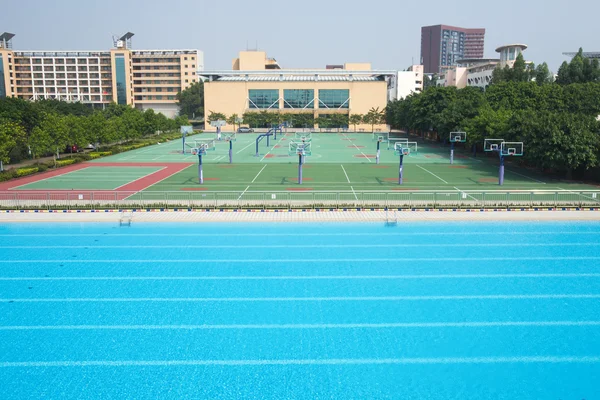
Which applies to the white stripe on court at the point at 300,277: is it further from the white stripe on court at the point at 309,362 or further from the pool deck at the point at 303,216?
the pool deck at the point at 303,216

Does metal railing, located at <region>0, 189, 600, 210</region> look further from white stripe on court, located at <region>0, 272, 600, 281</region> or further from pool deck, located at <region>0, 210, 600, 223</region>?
white stripe on court, located at <region>0, 272, 600, 281</region>

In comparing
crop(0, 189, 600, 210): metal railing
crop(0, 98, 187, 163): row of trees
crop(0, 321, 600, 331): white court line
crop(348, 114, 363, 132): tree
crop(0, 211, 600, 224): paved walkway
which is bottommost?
crop(0, 321, 600, 331): white court line

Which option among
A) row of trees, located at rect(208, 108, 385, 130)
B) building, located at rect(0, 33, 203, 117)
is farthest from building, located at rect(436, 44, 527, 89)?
building, located at rect(0, 33, 203, 117)

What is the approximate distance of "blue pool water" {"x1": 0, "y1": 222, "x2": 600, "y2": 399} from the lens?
1070cm

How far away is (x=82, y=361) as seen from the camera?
37.8 feet

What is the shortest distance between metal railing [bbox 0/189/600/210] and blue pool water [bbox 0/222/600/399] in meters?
4.04

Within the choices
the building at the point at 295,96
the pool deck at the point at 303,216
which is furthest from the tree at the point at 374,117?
the pool deck at the point at 303,216

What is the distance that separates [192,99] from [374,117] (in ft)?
154

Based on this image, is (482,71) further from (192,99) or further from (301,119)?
(192,99)

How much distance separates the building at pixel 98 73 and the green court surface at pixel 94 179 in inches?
3402

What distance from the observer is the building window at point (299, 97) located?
102 m

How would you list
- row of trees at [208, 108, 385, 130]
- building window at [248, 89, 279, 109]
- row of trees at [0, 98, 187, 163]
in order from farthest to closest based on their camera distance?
building window at [248, 89, 279, 109] < row of trees at [208, 108, 385, 130] < row of trees at [0, 98, 187, 163]

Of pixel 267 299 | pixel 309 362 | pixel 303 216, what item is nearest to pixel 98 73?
pixel 303 216

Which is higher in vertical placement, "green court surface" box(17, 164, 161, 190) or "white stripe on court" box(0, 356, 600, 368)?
"green court surface" box(17, 164, 161, 190)
